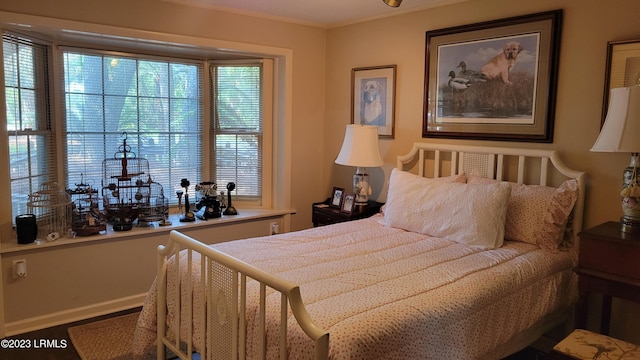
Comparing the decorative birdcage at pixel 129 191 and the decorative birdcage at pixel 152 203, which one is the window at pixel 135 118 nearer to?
the decorative birdcage at pixel 129 191

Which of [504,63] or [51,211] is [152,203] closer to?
[51,211]

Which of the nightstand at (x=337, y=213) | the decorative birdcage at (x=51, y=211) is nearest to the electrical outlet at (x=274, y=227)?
the nightstand at (x=337, y=213)

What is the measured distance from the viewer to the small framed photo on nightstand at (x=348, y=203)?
3818 mm

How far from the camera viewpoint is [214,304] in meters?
2.09

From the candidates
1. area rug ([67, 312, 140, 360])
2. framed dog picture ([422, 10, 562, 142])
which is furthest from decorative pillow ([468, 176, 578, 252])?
area rug ([67, 312, 140, 360])

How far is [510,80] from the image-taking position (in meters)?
3.12

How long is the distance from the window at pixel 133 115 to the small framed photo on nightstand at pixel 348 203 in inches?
55.2

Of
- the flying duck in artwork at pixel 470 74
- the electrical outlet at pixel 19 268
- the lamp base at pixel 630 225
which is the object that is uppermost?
the flying duck in artwork at pixel 470 74

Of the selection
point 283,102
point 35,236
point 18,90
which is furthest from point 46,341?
point 283,102

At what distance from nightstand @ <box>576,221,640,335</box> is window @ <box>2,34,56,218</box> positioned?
354cm

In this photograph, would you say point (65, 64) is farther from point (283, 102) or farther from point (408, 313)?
point (408, 313)

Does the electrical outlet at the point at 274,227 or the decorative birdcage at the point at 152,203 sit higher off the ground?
the decorative birdcage at the point at 152,203

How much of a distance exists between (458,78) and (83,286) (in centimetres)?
305

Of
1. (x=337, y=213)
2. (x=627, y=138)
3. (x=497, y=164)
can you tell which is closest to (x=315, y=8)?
(x=337, y=213)
